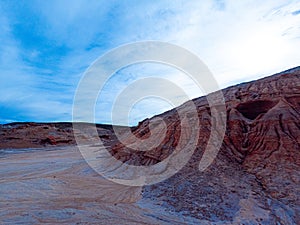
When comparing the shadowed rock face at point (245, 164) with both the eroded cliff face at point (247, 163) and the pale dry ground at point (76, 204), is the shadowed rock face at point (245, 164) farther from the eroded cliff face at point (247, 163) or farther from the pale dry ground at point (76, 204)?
the pale dry ground at point (76, 204)

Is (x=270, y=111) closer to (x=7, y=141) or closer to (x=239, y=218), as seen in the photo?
(x=239, y=218)

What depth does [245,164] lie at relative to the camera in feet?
32.0

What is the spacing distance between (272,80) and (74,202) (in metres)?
12.0

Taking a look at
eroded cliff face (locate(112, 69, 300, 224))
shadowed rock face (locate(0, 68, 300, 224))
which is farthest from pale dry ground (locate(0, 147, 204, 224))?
eroded cliff face (locate(112, 69, 300, 224))

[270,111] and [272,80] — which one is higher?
[272,80]

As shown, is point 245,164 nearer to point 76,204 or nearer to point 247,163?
point 247,163

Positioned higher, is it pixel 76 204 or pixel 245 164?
pixel 76 204

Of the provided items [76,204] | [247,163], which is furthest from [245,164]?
[76,204]

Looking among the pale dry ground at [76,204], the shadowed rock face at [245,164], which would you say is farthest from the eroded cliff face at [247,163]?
the pale dry ground at [76,204]

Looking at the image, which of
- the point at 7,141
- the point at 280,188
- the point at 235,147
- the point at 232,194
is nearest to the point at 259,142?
the point at 235,147

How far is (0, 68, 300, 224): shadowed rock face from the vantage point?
6.79 meters

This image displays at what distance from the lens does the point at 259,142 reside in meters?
10.4

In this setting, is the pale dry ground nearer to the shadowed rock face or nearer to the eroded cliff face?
the shadowed rock face

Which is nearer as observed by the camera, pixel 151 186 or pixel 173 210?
pixel 173 210
